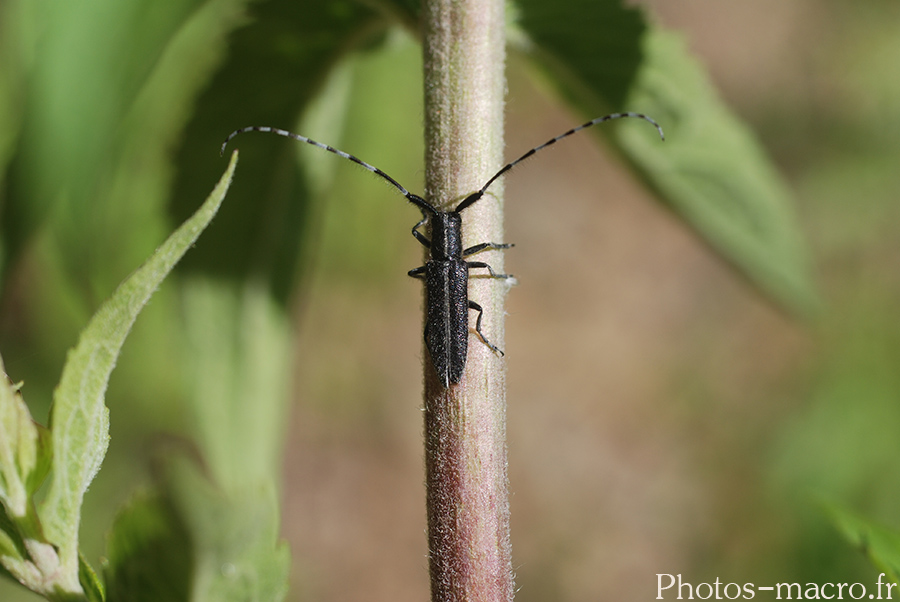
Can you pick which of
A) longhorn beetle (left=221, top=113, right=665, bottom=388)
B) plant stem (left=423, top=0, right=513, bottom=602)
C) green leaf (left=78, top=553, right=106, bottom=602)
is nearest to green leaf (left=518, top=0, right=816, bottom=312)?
longhorn beetle (left=221, top=113, right=665, bottom=388)

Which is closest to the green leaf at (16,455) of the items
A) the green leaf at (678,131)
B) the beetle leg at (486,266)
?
the beetle leg at (486,266)

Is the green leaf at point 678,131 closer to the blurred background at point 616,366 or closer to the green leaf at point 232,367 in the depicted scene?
the green leaf at point 232,367

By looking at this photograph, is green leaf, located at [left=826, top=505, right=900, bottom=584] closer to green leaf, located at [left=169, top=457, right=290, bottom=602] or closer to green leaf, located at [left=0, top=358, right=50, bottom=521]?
green leaf, located at [left=169, top=457, right=290, bottom=602]

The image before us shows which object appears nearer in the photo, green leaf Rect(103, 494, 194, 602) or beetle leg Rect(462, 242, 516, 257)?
green leaf Rect(103, 494, 194, 602)

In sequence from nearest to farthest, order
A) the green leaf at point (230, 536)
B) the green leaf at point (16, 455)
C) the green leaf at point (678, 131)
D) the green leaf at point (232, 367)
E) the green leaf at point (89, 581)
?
the green leaf at point (230, 536) → the green leaf at point (16, 455) → the green leaf at point (89, 581) → the green leaf at point (678, 131) → the green leaf at point (232, 367)

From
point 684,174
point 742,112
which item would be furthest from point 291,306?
point 742,112
